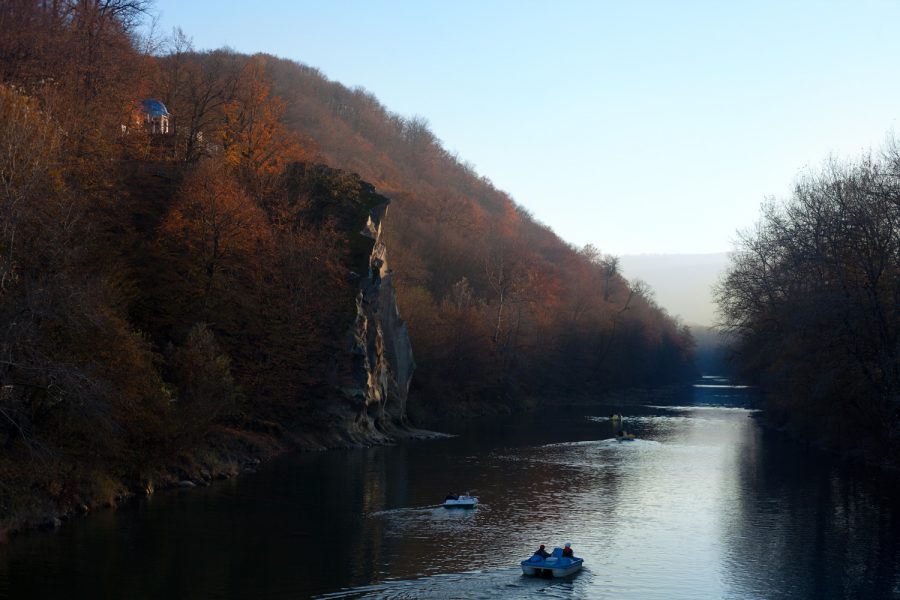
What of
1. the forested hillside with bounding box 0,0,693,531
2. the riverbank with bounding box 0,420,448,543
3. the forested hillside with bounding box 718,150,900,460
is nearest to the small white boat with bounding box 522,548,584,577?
the forested hillside with bounding box 0,0,693,531

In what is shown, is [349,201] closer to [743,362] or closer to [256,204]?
[256,204]

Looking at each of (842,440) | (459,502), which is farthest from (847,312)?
(459,502)

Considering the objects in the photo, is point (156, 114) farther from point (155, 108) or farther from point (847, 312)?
point (847, 312)

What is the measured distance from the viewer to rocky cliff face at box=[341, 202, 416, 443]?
63.5m

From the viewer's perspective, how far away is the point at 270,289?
60.3 meters

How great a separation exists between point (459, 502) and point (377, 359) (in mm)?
29519

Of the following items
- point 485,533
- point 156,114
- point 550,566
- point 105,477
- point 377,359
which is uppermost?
point 156,114

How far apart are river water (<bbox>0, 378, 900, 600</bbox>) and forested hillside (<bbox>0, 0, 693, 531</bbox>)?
11.0 feet

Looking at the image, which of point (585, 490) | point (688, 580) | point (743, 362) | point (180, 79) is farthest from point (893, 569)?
point (180, 79)

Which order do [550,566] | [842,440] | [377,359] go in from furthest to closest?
1. [377,359]
2. [842,440]
3. [550,566]

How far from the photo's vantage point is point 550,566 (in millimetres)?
27781

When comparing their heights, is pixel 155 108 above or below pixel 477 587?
above

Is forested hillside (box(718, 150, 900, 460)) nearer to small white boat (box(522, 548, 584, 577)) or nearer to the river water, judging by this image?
the river water

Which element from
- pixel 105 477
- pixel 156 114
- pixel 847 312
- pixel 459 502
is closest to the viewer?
pixel 105 477
